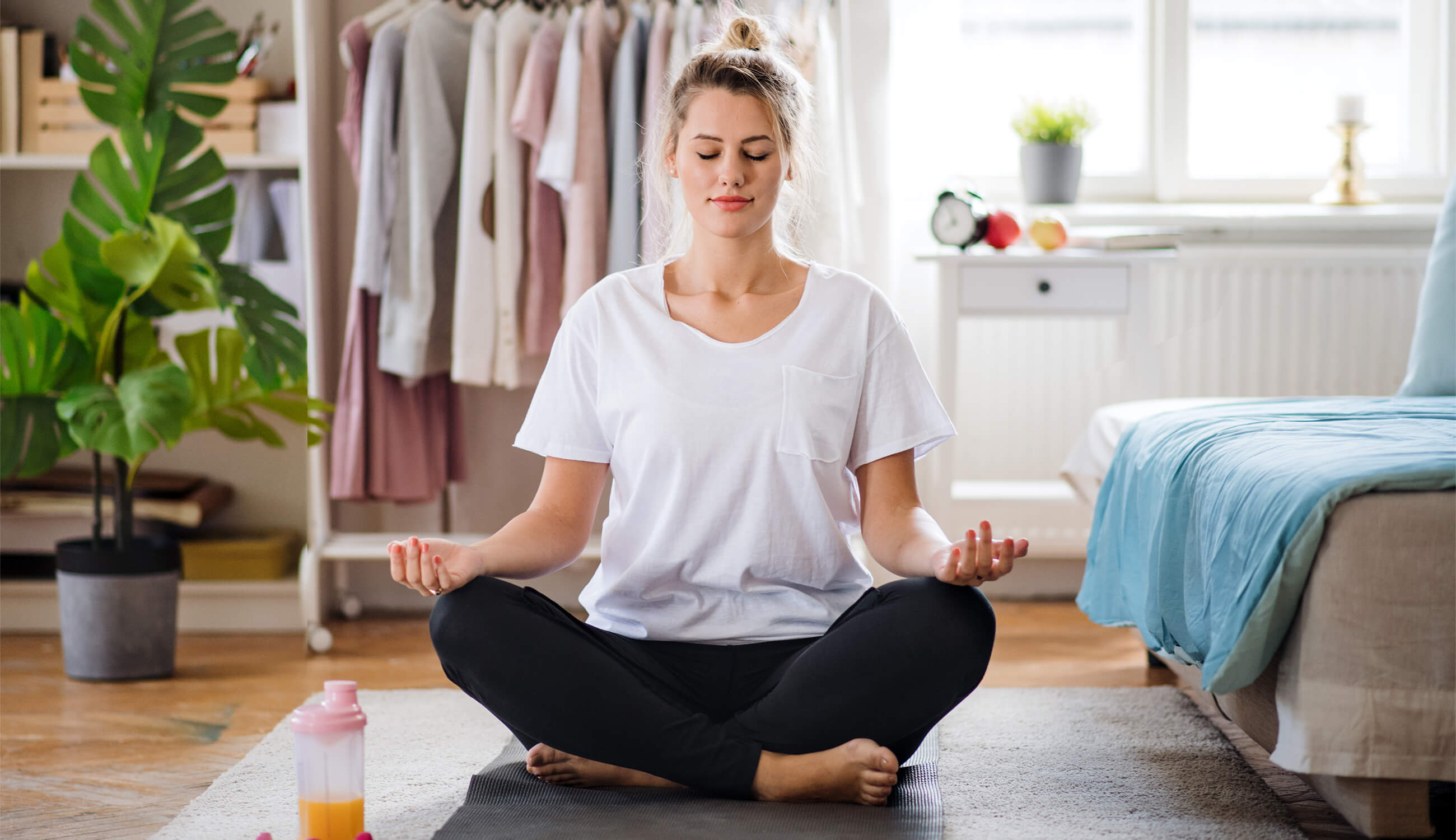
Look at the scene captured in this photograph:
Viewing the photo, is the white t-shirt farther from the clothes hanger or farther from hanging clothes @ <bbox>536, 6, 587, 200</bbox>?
the clothes hanger

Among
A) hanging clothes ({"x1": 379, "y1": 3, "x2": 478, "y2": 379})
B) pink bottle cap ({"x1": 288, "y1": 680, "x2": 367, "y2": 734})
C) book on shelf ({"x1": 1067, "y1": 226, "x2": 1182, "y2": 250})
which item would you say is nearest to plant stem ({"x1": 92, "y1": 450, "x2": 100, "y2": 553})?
hanging clothes ({"x1": 379, "y1": 3, "x2": 478, "y2": 379})

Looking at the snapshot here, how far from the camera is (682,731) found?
1371mm

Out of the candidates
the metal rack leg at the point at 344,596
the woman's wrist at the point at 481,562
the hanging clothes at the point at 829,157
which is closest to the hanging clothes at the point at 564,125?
the hanging clothes at the point at 829,157

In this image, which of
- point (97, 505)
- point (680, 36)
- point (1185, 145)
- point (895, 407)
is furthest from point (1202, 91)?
point (97, 505)

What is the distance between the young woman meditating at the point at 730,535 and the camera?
1.36 m

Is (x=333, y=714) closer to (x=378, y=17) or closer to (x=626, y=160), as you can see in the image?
(x=626, y=160)

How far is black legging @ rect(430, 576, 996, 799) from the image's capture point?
53.4 inches

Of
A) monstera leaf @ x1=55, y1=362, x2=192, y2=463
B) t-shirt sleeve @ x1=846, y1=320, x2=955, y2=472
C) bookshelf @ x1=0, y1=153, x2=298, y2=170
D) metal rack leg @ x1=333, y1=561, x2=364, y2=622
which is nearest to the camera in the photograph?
t-shirt sleeve @ x1=846, y1=320, x2=955, y2=472

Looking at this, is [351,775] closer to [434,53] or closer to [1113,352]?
[434,53]

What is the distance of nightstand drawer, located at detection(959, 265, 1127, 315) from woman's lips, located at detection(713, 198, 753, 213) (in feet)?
4.04

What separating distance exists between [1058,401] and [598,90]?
1.22 m

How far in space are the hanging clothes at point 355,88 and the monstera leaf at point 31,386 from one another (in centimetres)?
62

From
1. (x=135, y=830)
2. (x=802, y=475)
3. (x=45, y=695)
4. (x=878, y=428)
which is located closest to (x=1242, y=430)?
(x=878, y=428)

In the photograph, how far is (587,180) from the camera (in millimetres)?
2516
